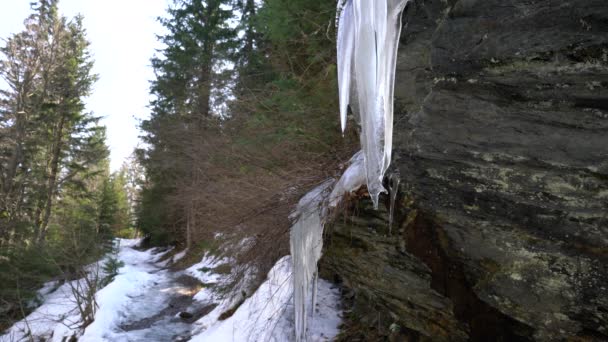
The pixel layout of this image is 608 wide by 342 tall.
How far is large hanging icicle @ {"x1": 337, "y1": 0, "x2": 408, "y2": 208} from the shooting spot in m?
2.15

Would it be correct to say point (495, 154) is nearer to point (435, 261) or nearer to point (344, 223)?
point (435, 261)

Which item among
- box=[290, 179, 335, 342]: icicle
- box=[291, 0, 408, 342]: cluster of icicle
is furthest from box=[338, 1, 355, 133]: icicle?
box=[290, 179, 335, 342]: icicle

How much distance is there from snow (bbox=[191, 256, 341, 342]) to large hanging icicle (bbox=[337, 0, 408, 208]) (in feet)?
8.83

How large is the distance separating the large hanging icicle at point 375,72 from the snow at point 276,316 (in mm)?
2690

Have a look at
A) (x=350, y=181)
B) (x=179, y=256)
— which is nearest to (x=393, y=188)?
(x=350, y=181)

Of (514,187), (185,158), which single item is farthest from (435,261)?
(185,158)

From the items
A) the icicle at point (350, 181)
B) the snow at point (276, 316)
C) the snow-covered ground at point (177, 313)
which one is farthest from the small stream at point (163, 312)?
the icicle at point (350, 181)

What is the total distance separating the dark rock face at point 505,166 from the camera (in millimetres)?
1867

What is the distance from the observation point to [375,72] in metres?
2.21

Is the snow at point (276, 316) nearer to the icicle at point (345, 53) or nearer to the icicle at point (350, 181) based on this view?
the icicle at point (350, 181)

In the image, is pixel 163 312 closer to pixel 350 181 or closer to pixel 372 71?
pixel 350 181

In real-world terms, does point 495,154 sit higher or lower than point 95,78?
lower

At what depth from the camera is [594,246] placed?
1.84 meters

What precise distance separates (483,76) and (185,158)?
9222 millimetres
